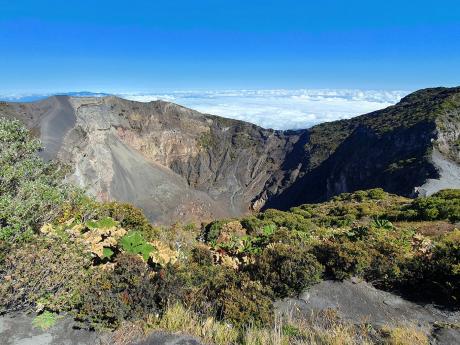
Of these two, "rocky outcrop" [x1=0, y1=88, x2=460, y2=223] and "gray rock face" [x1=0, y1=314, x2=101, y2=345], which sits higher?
"gray rock face" [x1=0, y1=314, x2=101, y2=345]

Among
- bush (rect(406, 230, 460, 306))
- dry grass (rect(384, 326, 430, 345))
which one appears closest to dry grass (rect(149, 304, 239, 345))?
dry grass (rect(384, 326, 430, 345))

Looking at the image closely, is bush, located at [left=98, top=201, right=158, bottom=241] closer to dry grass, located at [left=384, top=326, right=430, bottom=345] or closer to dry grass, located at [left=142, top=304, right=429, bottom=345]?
dry grass, located at [left=142, top=304, right=429, bottom=345]

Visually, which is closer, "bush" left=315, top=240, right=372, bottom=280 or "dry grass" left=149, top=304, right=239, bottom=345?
"dry grass" left=149, top=304, right=239, bottom=345

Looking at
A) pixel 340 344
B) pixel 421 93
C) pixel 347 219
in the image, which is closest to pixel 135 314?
pixel 340 344

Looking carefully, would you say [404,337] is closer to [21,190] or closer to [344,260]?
[344,260]

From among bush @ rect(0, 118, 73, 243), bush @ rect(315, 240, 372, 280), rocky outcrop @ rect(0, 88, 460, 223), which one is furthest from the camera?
rocky outcrop @ rect(0, 88, 460, 223)

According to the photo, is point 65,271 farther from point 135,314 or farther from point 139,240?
point 139,240

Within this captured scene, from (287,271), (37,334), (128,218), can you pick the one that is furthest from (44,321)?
(128,218)
